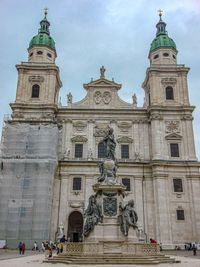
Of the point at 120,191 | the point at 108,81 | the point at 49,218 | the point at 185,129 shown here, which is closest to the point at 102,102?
the point at 108,81

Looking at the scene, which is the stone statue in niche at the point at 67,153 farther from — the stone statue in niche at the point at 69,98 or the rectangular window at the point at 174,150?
A: the rectangular window at the point at 174,150

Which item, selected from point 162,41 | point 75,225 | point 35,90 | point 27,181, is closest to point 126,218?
point 27,181

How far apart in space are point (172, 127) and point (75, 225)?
48.1ft

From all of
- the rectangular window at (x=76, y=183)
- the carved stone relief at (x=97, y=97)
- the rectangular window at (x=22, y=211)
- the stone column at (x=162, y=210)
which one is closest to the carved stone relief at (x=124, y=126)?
the carved stone relief at (x=97, y=97)

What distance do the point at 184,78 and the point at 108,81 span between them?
9.02 metres

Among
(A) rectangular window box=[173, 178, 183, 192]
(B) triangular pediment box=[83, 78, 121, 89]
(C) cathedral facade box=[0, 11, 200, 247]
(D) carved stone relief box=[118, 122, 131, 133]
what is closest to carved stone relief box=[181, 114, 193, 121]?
(C) cathedral facade box=[0, 11, 200, 247]

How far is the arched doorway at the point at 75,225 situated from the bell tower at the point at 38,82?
1068 cm

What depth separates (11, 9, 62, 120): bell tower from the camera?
34.1m

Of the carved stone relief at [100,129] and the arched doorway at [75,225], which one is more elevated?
the carved stone relief at [100,129]

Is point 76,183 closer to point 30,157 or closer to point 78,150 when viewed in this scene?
point 78,150

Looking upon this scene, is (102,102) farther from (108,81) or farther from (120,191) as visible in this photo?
(120,191)

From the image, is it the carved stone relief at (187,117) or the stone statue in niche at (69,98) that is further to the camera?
the stone statue in niche at (69,98)

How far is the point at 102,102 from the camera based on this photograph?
3572 cm

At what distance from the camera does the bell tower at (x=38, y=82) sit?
112 ft
